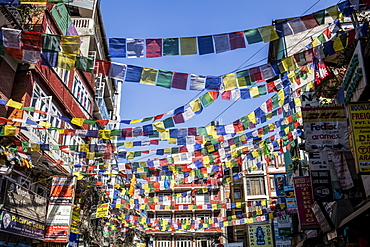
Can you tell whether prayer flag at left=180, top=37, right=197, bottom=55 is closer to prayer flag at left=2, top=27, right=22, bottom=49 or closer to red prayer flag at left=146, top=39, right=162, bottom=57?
red prayer flag at left=146, top=39, right=162, bottom=57

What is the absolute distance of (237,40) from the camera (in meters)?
7.94

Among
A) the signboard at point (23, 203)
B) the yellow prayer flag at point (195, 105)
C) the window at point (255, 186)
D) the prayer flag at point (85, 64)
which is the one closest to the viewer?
the prayer flag at point (85, 64)

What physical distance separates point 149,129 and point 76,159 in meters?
9.19

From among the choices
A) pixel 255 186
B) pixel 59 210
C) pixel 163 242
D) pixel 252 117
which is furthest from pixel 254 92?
pixel 163 242

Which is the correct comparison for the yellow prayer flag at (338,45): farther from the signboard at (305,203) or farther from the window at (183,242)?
the window at (183,242)

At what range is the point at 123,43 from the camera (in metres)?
7.99

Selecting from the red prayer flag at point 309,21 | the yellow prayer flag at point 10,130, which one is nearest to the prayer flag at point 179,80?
the red prayer flag at point 309,21

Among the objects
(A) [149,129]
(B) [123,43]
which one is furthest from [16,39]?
(A) [149,129]

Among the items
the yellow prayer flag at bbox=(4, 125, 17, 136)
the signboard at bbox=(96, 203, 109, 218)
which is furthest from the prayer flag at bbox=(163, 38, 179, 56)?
the signboard at bbox=(96, 203, 109, 218)

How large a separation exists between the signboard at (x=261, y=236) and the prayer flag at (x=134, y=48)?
25.9 m

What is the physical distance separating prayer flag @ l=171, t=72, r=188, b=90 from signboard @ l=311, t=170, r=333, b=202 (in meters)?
5.72

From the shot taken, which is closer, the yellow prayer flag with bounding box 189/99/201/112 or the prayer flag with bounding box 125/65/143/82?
the prayer flag with bounding box 125/65/143/82

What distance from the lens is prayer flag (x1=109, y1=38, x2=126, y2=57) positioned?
312 inches

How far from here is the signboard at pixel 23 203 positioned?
1190 cm
